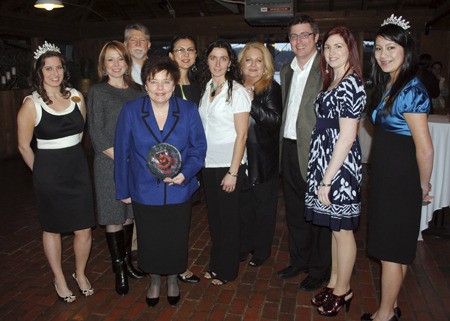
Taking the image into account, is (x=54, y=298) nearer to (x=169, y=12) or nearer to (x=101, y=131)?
(x=101, y=131)

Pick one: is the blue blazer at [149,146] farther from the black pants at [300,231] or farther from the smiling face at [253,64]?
the black pants at [300,231]

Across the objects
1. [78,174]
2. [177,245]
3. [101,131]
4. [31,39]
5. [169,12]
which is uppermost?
[169,12]

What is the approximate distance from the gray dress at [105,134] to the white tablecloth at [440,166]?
9.08 ft

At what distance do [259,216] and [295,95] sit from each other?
1049mm

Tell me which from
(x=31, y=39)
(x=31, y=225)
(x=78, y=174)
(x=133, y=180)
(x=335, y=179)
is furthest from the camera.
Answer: (x=31, y=39)

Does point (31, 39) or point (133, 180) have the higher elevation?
point (31, 39)

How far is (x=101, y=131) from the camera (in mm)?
2816

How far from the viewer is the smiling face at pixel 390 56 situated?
221 centimetres

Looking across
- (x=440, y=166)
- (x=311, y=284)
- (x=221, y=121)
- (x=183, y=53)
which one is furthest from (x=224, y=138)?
(x=440, y=166)

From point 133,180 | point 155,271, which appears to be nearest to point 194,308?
point 155,271

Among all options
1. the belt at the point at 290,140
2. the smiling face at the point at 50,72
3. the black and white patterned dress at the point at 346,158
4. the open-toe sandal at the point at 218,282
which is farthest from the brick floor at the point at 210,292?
the smiling face at the point at 50,72

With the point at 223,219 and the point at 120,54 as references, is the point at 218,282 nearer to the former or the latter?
the point at 223,219

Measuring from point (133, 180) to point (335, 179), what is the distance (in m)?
1.28

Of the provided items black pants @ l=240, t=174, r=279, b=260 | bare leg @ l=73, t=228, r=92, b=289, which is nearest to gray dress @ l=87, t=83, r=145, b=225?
bare leg @ l=73, t=228, r=92, b=289
